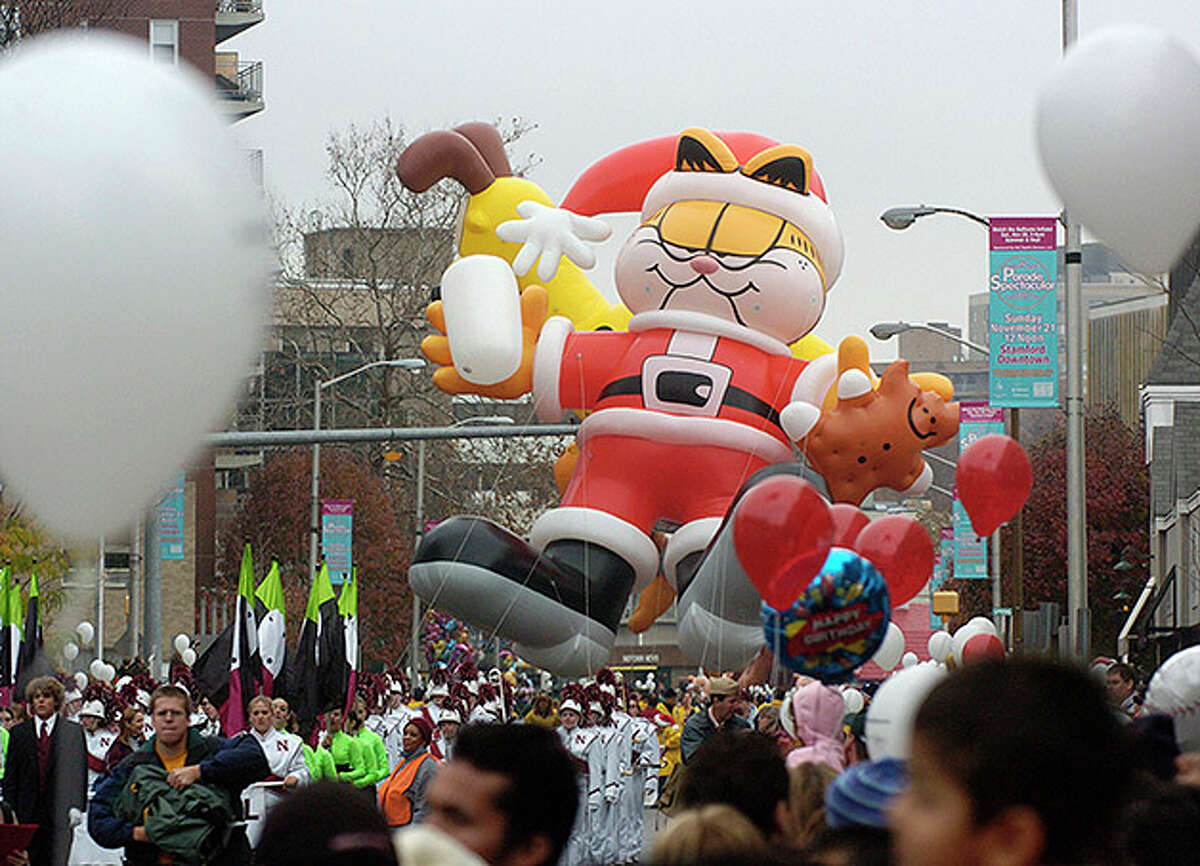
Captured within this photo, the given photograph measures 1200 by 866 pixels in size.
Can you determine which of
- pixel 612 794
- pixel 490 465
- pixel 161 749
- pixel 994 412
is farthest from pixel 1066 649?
pixel 490 465

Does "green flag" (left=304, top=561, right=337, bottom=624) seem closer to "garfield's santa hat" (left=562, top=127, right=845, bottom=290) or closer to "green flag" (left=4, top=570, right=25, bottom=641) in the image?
"green flag" (left=4, top=570, right=25, bottom=641)

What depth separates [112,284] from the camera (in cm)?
788

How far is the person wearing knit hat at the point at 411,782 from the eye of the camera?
13.9 m

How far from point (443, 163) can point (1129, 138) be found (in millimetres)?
7591

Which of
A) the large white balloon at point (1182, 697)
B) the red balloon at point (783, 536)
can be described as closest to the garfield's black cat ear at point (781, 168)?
the red balloon at point (783, 536)

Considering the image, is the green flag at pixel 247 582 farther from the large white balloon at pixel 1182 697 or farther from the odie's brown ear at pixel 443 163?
the large white balloon at pixel 1182 697

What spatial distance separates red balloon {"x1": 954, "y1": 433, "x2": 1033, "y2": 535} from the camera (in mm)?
10352

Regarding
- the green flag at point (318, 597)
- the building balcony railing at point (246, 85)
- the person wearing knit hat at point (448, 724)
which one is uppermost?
the building balcony railing at point (246, 85)

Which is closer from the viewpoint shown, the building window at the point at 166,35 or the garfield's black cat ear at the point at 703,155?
the garfield's black cat ear at the point at 703,155

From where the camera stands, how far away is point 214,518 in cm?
5991

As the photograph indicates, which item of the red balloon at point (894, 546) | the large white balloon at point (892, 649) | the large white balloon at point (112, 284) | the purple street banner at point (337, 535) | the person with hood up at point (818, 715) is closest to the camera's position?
the large white balloon at point (112, 284)

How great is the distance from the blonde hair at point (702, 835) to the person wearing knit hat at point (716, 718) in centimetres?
989

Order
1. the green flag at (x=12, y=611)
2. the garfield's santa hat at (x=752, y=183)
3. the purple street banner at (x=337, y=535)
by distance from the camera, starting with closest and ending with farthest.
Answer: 1. the garfield's santa hat at (x=752, y=183)
2. the green flag at (x=12, y=611)
3. the purple street banner at (x=337, y=535)

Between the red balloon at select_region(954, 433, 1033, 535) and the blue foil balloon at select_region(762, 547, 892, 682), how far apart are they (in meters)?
2.32
